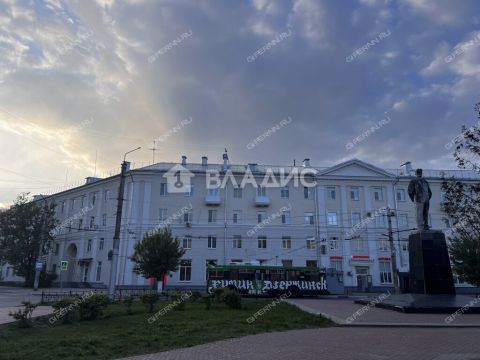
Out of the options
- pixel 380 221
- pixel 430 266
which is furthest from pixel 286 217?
pixel 430 266

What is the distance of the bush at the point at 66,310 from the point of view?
1463cm

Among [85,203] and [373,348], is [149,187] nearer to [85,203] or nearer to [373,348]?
[85,203]

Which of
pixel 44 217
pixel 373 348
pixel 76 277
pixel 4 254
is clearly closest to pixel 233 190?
pixel 76 277

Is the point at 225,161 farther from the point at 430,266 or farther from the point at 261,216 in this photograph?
the point at 430,266

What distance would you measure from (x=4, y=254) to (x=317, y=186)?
40.6 meters

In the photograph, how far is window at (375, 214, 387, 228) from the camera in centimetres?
4878

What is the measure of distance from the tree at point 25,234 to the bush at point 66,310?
133 ft

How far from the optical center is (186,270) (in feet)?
150

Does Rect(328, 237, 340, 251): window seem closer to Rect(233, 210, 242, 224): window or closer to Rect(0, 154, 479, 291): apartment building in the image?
Rect(0, 154, 479, 291): apartment building

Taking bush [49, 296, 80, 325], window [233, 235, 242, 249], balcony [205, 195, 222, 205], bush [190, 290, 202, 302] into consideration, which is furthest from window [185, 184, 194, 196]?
bush [49, 296, 80, 325]

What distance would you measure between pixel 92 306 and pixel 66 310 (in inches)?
34.9

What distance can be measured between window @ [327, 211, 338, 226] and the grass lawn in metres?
32.3

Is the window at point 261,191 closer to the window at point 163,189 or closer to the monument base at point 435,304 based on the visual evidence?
the window at point 163,189

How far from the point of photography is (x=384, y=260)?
4738 centimetres
